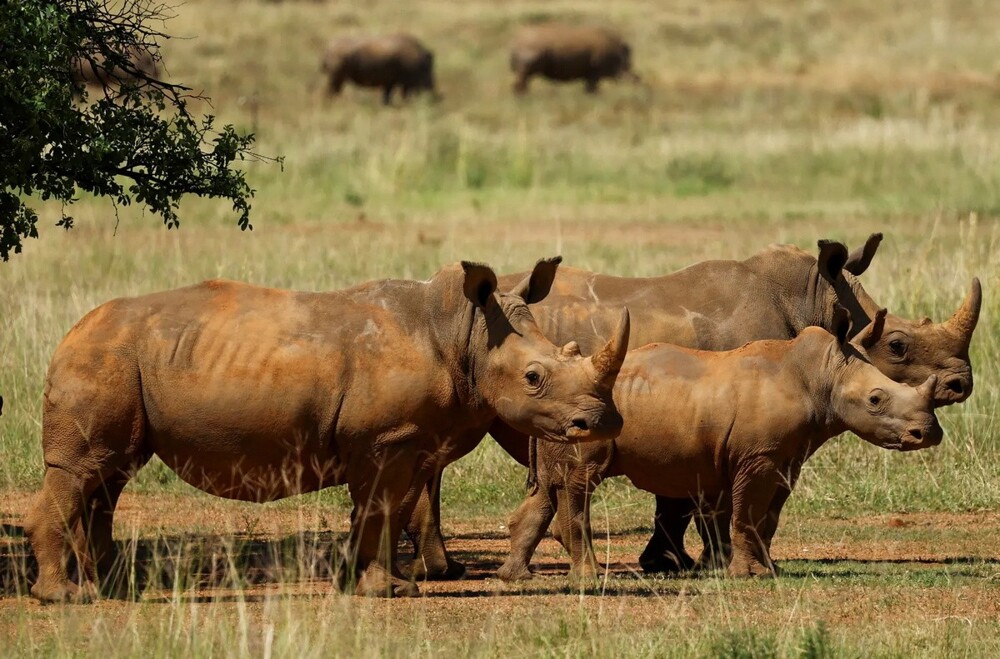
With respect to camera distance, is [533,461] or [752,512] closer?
[752,512]

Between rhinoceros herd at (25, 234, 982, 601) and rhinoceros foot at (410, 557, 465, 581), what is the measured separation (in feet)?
0.05

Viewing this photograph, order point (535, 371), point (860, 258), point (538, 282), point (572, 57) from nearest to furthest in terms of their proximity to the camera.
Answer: point (535, 371), point (538, 282), point (860, 258), point (572, 57)

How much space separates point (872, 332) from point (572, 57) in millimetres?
34060

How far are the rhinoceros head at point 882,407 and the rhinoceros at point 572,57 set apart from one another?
34058 mm

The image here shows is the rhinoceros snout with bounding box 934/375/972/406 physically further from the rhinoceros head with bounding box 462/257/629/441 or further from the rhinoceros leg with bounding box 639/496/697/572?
the rhinoceros head with bounding box 462/257/629/441

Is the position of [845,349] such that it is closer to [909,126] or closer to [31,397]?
[31,397]

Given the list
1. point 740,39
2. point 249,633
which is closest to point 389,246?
point 249,633

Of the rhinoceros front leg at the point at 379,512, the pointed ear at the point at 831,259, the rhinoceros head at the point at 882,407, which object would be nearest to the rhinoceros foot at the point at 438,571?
the rhinoceros front leg at the point at 379,512

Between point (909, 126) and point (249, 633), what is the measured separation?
24307 mm

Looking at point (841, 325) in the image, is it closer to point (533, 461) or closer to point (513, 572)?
point (533, 461)

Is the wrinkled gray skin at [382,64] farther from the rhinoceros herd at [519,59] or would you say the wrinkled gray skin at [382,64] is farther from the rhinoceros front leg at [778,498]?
the rhinoceros front leg at [778,498]

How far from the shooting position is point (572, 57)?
4388 centimetres

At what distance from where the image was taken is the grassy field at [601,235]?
320 inches

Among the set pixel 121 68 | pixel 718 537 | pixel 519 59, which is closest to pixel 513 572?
pixel 718 537
